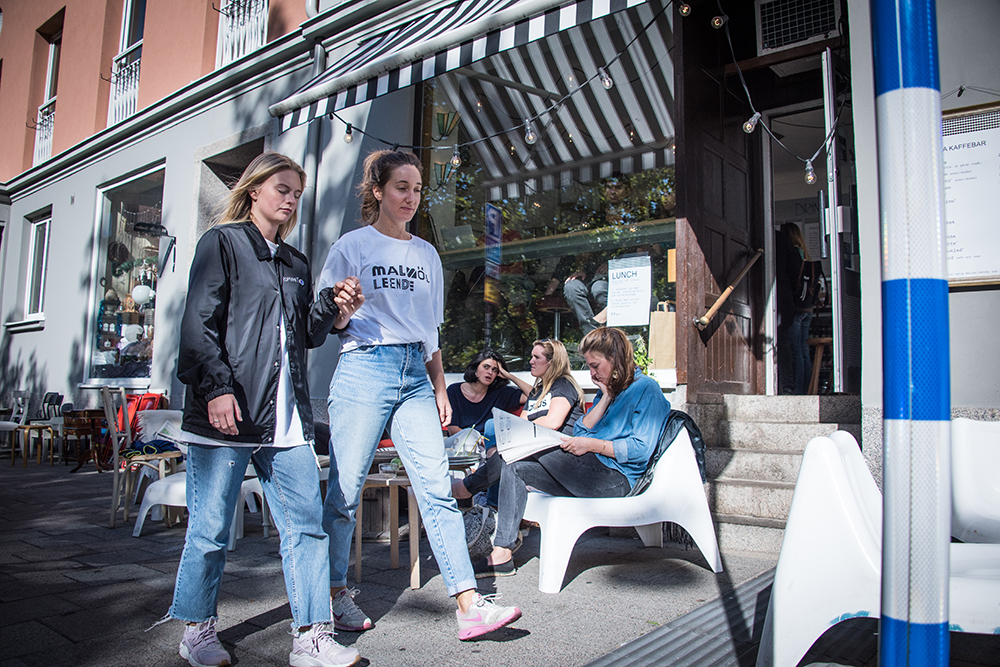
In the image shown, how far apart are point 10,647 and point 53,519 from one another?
10.1 ft

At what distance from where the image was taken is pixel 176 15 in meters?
9.52

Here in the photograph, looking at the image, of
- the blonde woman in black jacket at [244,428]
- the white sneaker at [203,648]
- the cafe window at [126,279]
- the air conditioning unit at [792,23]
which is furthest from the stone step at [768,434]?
the cafe window at [126,279]

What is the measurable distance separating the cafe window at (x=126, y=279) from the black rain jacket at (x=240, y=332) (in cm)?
857

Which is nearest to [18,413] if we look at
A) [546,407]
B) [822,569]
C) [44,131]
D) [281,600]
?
[44,131]

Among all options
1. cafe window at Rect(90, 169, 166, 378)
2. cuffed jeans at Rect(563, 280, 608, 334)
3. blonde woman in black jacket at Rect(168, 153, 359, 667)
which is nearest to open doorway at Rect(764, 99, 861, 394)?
cuffed jeans at Rect(563, 280, 608, 334)

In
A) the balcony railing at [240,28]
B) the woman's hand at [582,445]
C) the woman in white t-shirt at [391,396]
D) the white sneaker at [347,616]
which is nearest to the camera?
the woman in white t-shirt at [391,396]

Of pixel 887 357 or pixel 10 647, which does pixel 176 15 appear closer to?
pixel 10 647

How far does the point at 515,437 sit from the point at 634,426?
68 centimetres

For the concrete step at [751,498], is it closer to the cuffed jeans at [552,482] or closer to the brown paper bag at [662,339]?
Result: the cuffed jeans at [552,482]

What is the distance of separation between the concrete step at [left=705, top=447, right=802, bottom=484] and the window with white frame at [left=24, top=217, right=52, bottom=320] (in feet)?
42.2

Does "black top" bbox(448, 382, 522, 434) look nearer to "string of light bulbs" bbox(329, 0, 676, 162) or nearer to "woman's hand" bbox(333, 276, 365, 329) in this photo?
"string of light bulbs" bbox(329, 0, 676, 162)

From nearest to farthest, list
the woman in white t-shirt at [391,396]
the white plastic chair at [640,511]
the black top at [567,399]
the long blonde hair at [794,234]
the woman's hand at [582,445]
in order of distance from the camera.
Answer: the woman in white t-shirt at [391,396] < the white plastic chair at [640,511] < the woman's hand at [582,445] < the black top at [567,399] < the long blonde hair at [794,234]

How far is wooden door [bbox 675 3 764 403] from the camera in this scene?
5125 mm

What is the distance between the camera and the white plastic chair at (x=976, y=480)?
8.50 feet
